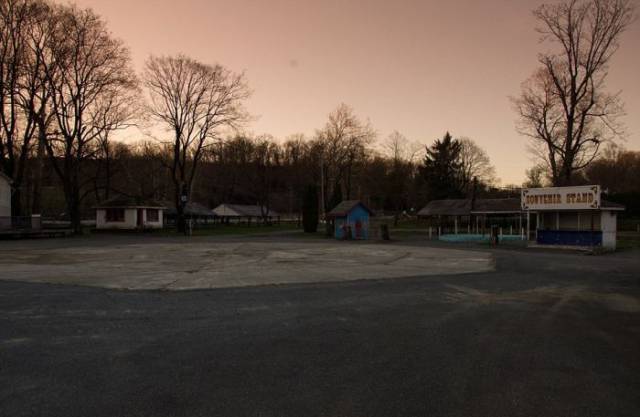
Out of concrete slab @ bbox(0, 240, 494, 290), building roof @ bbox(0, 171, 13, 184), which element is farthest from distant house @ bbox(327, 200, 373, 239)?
building roof @ bbox(0, 171, 13, 184)

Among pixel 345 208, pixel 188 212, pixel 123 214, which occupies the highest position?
pixel 345 208

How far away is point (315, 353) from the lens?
6.14 meters

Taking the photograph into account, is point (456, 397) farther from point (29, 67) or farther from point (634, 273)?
point (29, 67)

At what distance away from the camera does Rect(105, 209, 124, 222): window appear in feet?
172

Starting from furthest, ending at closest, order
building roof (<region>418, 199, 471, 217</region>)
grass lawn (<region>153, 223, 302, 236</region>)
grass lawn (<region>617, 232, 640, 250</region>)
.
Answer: building roof (<region>418, 199, 471, 217</region>) → grass lawn (<region>153, 223, 302, 236</region>) → grass lawn (<region>617, 232, 640, 250</region>)

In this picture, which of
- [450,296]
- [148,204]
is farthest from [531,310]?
[148,204]

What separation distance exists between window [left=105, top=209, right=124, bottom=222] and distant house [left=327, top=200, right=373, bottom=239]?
26194 mm

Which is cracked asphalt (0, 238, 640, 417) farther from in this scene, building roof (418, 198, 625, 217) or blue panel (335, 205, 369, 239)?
building roof (418, 198, 625, 217)

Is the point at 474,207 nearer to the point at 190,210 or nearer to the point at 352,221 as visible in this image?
the point at 352,221

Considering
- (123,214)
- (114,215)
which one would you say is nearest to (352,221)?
→ (123,214)

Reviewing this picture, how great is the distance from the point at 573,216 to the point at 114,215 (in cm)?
4599

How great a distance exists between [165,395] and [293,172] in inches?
3002

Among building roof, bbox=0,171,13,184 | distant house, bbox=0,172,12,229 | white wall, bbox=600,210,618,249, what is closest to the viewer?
white wall, bbox=600,210,618,249

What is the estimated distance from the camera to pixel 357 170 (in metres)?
70.8
